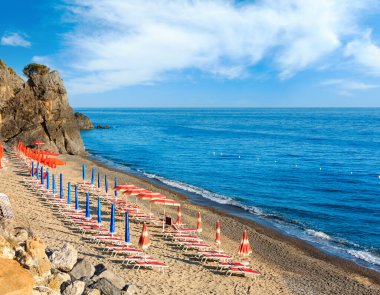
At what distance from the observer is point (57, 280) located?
8.92 meters

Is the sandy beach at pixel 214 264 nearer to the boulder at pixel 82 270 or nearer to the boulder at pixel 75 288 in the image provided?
the boulder at pixel 82 270

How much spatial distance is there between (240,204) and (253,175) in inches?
472

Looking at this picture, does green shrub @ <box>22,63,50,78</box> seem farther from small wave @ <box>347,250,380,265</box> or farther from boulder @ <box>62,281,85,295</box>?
boulder @ <box>62,281,85,295</box>

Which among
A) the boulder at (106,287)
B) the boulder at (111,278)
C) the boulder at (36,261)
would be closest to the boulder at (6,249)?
the boulder at (36,261)

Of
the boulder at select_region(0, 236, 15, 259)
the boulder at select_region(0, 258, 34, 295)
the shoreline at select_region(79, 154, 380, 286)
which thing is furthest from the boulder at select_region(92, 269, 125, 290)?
the shoreline at select_region(79, 154, 380, 286)

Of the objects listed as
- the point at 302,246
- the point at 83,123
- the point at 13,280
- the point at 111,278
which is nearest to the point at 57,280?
the point at 111,278

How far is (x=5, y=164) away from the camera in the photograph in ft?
103

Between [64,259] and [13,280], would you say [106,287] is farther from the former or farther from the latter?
[13,280]

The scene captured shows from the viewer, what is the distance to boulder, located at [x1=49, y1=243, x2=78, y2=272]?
1009 cm

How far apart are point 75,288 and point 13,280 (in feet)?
7.16

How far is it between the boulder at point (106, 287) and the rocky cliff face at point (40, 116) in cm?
3873

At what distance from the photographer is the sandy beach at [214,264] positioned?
43.9ft

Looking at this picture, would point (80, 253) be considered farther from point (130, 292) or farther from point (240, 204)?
point (240, 204)

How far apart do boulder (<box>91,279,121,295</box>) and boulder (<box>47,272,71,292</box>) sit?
0.74m
